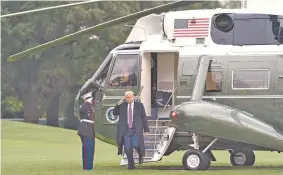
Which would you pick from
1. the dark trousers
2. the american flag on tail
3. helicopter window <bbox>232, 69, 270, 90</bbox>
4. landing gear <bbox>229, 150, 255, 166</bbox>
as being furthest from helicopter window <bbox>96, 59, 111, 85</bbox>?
landing gear <bbox>229, 150, 255, 166</bbox>

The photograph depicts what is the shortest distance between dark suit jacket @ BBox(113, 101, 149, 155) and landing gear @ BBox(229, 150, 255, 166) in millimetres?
3523

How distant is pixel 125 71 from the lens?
1786cm

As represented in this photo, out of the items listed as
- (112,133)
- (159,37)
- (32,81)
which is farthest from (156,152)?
(32,81)

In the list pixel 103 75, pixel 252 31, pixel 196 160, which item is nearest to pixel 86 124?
pixel 103 75

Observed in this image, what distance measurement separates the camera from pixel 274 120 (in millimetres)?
16578

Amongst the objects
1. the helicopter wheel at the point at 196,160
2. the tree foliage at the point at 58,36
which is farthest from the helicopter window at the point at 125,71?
the tree foliage at the point at 58,36

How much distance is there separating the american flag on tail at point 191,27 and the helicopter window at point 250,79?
3.68 feet

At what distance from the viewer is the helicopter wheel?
16.4 metres

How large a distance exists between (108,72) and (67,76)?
37152 millimetres

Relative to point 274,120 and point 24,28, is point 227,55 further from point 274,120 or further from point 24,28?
point 24,28

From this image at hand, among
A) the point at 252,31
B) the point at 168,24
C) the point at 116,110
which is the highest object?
the point at 168,24

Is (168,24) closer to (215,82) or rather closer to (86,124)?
(215,82)

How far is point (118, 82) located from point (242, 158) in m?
3.66

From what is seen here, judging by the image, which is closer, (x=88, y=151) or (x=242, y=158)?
(x=88, y=151)
